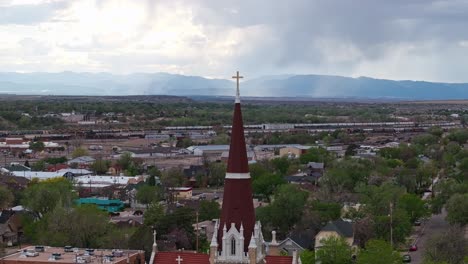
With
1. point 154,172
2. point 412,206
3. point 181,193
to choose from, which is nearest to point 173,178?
point 154,172

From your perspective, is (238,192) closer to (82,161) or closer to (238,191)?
(238,191)

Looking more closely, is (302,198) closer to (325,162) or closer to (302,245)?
(302,245)

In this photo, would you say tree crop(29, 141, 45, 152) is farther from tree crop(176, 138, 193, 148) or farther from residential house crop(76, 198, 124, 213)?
residential house crop(76, 198, 124, 213)

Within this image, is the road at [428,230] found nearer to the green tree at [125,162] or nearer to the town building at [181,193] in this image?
the town building at [181,193]

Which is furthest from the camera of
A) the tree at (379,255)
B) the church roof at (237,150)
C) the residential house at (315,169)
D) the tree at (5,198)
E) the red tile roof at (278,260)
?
the residential house at (315,169)

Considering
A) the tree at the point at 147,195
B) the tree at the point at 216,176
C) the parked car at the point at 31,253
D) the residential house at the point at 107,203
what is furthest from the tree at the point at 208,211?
the tree at the point at 216,176

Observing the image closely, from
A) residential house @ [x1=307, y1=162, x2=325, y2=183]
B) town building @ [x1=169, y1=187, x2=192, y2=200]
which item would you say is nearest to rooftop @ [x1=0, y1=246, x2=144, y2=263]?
town building @ [x1=169, y1=187, x2=192, y2=200]

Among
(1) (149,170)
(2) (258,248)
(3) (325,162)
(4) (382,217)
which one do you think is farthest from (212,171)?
(2) (258,248)
